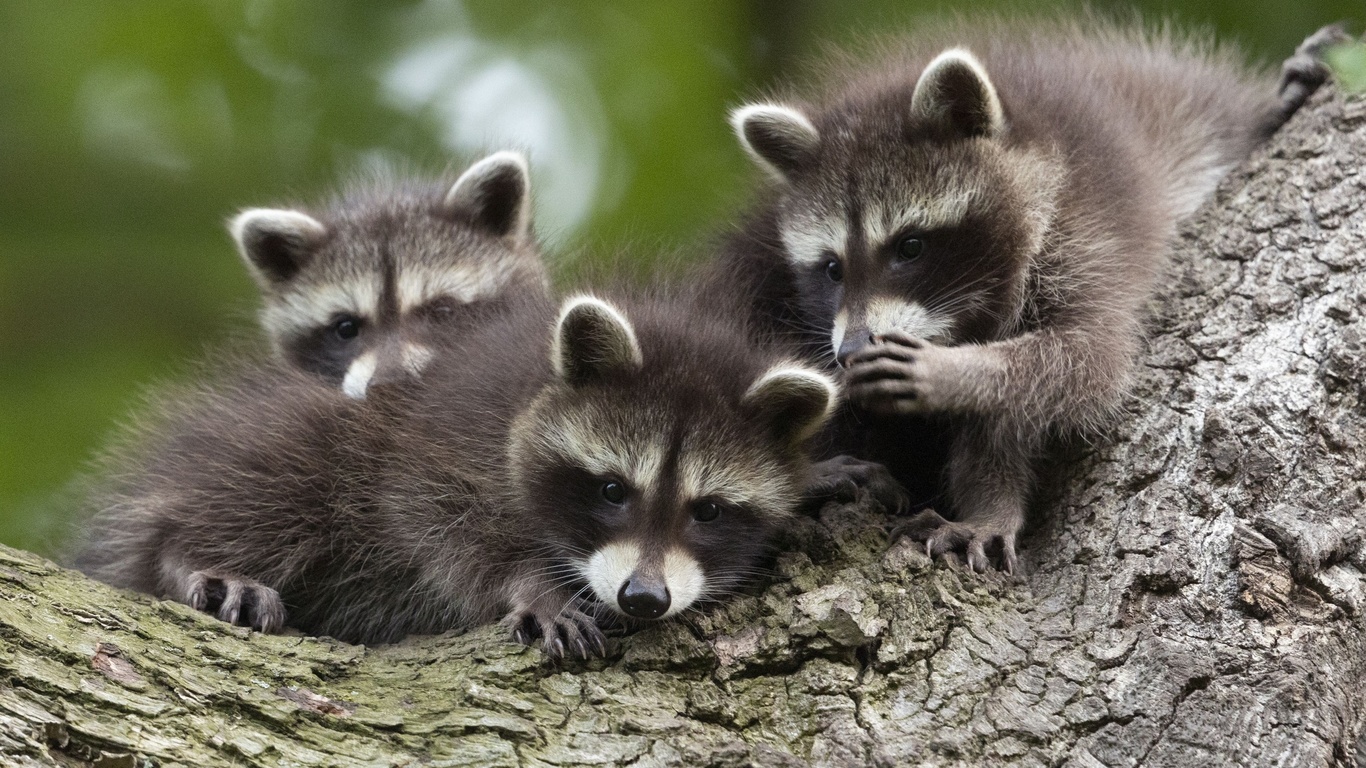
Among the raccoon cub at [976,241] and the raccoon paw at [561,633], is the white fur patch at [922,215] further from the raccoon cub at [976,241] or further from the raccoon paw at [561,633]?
the raccoon paw at [561,633]

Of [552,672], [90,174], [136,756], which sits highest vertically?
[90,174]

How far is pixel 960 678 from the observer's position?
2924mm

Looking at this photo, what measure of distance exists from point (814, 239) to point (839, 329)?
389 millimetres

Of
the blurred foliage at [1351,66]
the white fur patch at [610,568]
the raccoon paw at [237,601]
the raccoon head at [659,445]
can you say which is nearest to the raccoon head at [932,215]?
the raccoon head at [659,445]

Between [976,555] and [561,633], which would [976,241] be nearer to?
[976,555]

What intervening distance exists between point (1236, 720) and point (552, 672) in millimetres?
1412

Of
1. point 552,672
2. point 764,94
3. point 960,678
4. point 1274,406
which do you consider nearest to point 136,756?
point 552,672

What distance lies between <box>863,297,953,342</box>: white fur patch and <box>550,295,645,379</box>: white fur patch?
0.70 metres

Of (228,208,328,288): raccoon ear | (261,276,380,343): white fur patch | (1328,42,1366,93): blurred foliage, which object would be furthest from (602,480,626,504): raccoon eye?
(228,208,328,288): raccoon ear

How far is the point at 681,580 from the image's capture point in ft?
10.7

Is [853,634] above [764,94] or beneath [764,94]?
beneath

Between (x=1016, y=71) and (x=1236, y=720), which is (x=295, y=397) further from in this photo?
(x=1236, y=720)

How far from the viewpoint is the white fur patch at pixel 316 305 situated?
5176 mm

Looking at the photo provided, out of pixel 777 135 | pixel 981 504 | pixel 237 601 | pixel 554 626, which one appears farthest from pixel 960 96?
pixel 237 601
